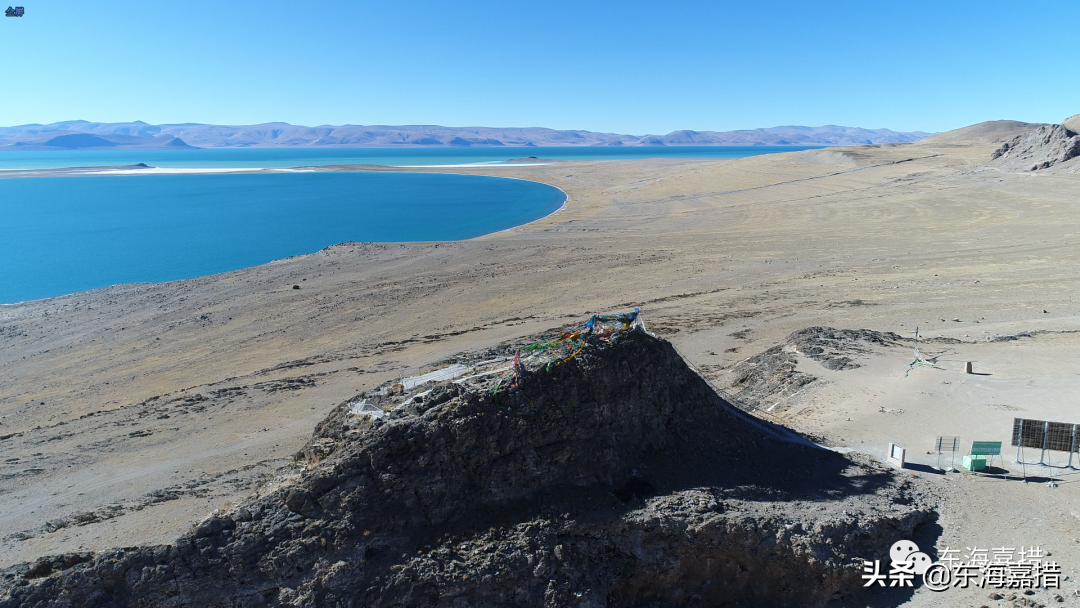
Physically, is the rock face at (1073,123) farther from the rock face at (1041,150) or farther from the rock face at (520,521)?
the rock face at (520,521)

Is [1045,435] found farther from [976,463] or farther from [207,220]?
[207,220]

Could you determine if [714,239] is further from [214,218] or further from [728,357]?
[214,218]

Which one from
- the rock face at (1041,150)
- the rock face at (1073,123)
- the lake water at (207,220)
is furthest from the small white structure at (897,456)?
the rock face at (1073,123)

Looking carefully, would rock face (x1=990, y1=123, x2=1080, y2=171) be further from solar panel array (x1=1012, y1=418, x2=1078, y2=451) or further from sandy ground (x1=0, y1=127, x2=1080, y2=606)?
solar panel array (x1=1012, y1=418, x2=1078, y2=451)

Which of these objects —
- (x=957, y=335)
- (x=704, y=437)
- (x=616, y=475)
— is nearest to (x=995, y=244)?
(x=957, y=335)

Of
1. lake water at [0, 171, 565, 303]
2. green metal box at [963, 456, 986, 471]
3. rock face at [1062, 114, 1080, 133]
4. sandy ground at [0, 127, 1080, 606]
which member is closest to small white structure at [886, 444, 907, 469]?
sandy ground at [0, 127, 1080, 606]

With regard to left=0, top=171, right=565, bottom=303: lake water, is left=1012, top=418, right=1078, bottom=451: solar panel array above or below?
below
